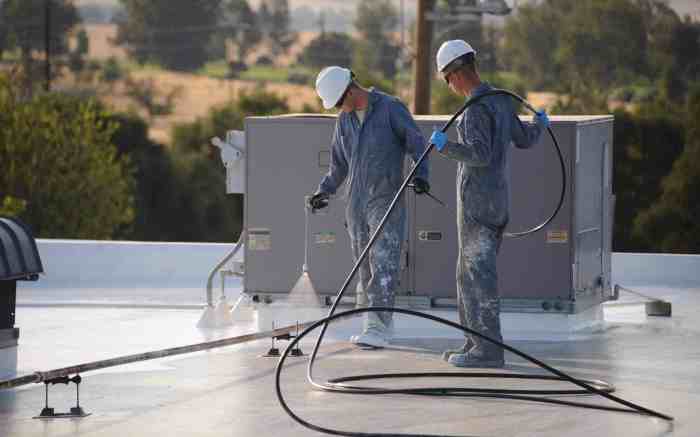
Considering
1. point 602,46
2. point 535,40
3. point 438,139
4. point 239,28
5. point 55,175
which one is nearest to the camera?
point 438,139

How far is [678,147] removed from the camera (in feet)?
145

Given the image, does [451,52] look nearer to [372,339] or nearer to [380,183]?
[380,183]

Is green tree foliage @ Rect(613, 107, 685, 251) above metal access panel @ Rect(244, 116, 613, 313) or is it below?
above

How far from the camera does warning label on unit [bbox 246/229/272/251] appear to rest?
12336mm

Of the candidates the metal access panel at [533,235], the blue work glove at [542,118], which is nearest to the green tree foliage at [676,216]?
the metal access panel at [533,235]

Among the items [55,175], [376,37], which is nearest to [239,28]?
[376,37]

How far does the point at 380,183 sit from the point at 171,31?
71.1m

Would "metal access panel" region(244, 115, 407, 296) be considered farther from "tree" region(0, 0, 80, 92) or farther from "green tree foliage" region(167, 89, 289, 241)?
"tree" region(0, 0, 80, 92)

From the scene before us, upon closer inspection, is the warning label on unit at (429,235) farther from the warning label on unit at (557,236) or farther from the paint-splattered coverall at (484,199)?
the paint-splattered coverall at (484,199)

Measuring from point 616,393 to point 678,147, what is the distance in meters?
36.0

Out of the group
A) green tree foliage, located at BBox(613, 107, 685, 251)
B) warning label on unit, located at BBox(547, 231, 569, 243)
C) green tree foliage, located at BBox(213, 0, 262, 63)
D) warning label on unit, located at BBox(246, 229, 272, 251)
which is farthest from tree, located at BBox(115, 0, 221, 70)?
warning label on unit, located at BBox(547, 231, 569, 243)

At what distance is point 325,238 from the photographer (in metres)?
12.2

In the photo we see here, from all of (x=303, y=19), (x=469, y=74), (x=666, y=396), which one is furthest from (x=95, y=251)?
(x=303, y=19)

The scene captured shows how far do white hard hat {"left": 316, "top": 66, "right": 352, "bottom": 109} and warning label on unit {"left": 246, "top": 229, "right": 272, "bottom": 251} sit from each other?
175cm
